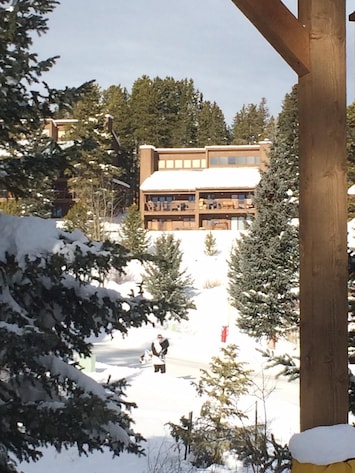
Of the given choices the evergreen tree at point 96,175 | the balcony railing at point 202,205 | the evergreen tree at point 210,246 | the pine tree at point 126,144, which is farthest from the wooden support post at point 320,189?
the pine tree at point 126,144

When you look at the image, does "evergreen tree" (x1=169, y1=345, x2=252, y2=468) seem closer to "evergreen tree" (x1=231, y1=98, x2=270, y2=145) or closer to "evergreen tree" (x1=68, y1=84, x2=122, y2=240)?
"evergreen tree" (x1=68, y1=84, x2=122, y2=240)

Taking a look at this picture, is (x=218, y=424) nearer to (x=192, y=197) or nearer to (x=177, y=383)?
(x=177, y=383)

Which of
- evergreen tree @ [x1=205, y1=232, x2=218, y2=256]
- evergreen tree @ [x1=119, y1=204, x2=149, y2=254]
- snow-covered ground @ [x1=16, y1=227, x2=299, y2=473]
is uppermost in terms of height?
evergreen tree @ [x1=119, y1=204, x2=149, y2=254]

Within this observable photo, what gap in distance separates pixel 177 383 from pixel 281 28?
12.7 m

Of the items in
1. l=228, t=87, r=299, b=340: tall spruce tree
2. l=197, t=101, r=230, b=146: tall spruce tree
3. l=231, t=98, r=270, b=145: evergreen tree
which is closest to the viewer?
l=228, t=87, r=299, b=340: tall spruce tree

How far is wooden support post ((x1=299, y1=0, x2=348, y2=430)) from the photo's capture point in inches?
105

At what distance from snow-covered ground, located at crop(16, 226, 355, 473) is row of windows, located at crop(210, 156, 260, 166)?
1348 cm

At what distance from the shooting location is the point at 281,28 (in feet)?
8.98

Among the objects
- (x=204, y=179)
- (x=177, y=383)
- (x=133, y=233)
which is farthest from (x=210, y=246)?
(x=177, y=383)

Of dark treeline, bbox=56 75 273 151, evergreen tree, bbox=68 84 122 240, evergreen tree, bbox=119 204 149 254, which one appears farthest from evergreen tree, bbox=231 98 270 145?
evergreen tree, bbox=119 204 149 254

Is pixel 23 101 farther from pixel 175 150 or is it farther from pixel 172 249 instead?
pixel 175 150

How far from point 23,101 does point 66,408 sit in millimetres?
2028

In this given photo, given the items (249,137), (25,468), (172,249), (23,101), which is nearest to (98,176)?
(172,249)

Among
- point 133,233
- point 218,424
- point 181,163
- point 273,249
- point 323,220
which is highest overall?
point 181,163
